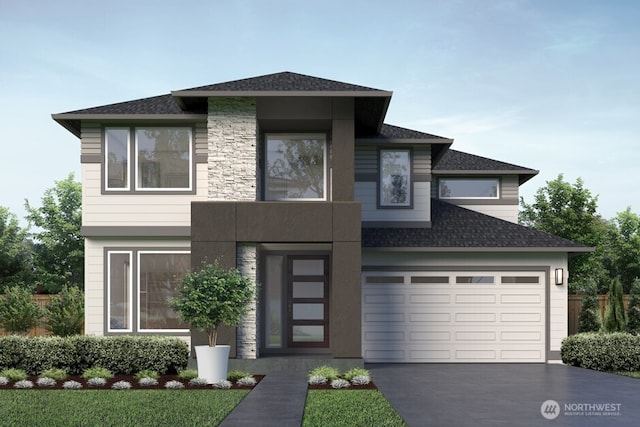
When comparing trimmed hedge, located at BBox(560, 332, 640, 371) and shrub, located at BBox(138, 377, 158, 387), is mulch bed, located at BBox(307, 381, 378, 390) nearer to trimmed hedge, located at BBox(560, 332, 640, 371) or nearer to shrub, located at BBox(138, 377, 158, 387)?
shrub, located at BBox(138, 377, 158, 387)

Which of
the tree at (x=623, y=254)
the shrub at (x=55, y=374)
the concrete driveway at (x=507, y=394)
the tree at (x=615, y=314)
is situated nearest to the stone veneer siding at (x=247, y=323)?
the concrete driveway at (x=507, y=394)

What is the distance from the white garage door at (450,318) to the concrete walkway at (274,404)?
3.93 meters

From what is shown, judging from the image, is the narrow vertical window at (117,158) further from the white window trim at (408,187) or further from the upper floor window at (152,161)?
the white window trim at (408,187)

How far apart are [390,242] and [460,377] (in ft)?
14.2

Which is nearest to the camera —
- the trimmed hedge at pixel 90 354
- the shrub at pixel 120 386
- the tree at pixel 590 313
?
the shrub at pixel 120 386

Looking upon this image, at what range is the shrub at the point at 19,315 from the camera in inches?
776

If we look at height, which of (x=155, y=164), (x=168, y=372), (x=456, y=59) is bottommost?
(x=168, y=372)

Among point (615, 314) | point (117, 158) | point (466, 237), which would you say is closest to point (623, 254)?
point (615, 314)

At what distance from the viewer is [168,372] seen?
55.6 feet

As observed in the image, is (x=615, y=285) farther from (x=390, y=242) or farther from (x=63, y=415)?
(x=63, y=415)

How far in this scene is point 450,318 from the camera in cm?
1967

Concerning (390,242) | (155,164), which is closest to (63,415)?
(155,164)

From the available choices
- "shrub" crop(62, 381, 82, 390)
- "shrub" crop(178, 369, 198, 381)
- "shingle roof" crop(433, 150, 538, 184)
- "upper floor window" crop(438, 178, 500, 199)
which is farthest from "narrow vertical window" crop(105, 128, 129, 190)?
"upper floor window" crop(438, 178, 500, 199)

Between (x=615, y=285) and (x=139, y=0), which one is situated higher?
(x=139, y=0)
